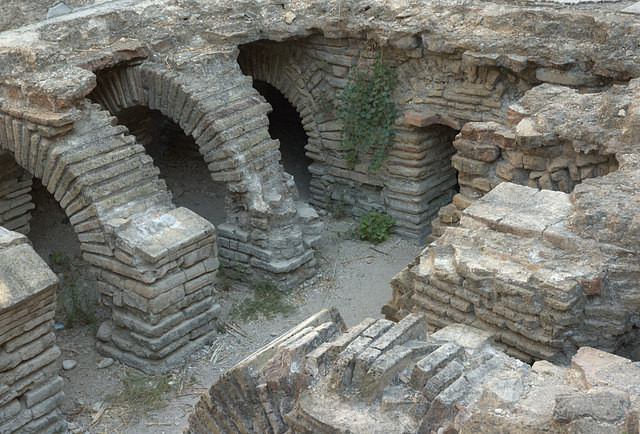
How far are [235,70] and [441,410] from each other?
4.61m

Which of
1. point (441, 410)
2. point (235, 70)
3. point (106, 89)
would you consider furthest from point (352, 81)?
point (441, 410)

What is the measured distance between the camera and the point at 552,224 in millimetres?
3680

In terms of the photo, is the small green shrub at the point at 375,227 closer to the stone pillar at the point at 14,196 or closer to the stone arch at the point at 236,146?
the stone arch at the point at 236,146

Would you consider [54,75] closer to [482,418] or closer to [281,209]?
[281,209]

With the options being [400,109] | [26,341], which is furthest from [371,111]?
[26,341]

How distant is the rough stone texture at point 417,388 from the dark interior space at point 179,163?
15.0 feet

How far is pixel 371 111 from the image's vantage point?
23.0ft

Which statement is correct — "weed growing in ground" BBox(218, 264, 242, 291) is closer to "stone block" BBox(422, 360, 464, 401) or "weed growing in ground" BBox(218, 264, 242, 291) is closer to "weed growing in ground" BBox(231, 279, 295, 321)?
"weed growing in ground" BBox(231, 279, 295, 321)

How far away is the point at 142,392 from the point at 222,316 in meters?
1.14

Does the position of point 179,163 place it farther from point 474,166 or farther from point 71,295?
point 474,166

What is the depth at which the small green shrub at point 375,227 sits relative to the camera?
A: 721 centimetres

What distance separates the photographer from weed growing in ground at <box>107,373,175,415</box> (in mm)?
4984

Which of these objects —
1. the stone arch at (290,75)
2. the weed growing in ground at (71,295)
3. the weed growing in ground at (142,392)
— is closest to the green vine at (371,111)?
the stone arch at (290,75)

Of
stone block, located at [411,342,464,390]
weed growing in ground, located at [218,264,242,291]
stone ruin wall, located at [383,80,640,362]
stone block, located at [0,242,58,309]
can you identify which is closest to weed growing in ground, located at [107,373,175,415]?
stone block, located at [0,242,58,309]
